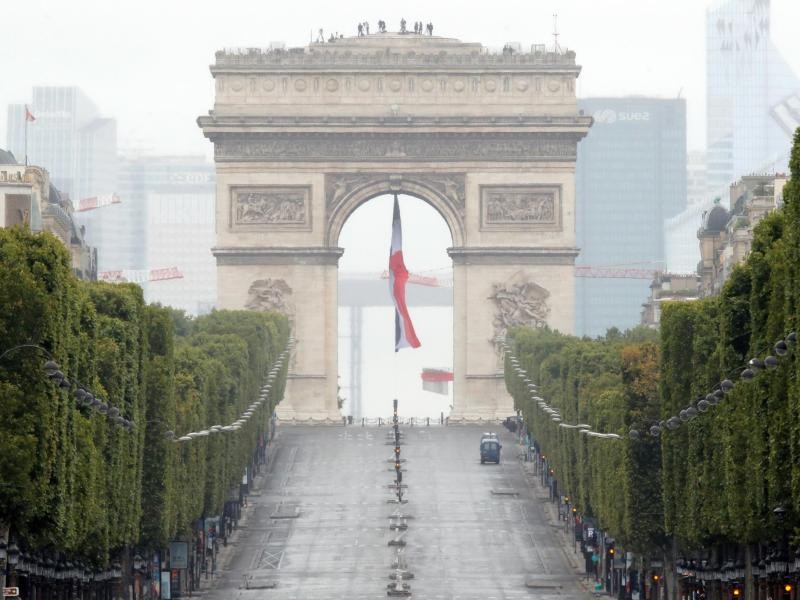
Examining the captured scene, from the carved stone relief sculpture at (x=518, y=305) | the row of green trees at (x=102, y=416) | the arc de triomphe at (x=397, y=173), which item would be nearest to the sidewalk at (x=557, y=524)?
the row of green trees at (x=102, y=416)

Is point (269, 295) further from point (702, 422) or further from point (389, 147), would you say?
point (702, 422)

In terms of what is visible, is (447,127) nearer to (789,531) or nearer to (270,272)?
(270,272)

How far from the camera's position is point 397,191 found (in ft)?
437

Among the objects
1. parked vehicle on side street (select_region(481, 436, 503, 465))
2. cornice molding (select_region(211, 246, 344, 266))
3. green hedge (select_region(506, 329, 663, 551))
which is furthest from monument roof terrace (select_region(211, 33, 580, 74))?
parked vehicle on side street (select_region(481, 436, 503, 465))

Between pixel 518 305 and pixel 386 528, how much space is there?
38365 mm

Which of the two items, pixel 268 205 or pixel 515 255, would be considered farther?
pixel 515 255

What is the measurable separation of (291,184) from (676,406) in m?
61.6

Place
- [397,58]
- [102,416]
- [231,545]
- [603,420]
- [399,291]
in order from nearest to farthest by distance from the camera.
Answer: [102,416] < [603,420] < [231,545] < [397,58] < [399,291]

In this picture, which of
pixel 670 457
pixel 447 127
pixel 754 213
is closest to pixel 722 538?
pixel 670 457

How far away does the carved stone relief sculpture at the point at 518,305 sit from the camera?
134 m

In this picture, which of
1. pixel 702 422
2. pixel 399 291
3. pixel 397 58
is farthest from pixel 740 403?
pixel 399 291

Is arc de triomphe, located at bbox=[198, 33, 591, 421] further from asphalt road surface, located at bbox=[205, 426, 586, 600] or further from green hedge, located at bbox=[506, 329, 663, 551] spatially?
green hedge, located at bbox=[506, 329, 663, 551]

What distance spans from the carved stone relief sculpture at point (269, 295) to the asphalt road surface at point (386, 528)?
10562 millimetres

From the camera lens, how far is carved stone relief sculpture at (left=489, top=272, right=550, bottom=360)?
134 metres
